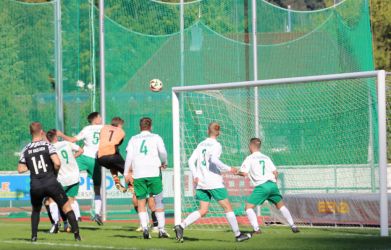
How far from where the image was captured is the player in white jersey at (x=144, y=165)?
17.4 meters

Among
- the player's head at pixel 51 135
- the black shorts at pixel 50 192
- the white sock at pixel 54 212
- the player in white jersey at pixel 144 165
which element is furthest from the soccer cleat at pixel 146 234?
the player's head at pixel 51 135

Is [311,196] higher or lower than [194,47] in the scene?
lower

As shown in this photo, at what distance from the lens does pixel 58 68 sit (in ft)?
83.4

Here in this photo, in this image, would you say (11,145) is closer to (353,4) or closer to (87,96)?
(87,96)

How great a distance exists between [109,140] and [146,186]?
316cm

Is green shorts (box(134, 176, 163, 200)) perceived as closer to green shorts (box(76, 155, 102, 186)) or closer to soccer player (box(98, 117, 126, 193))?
soccer player (box(98, 117, 126, 193))

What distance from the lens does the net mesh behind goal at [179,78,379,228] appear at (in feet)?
69.0

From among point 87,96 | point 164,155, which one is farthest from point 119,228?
point 87,96

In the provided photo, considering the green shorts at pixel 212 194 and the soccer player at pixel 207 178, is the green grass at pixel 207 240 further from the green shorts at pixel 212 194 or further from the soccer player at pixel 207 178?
the green shorts at pixel 212 194

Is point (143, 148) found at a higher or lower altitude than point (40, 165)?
higher

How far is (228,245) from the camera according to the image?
15867 mm

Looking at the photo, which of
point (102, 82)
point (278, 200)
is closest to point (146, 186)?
point (278, 200)

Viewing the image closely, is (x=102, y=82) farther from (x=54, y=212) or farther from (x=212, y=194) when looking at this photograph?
(x=212, y=194)

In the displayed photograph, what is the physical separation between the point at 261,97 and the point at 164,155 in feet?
17.4
